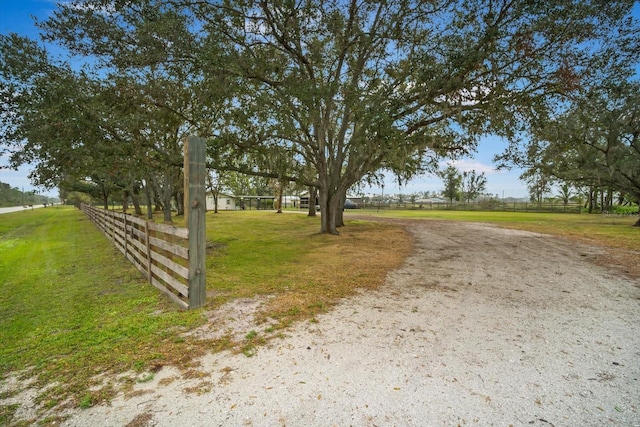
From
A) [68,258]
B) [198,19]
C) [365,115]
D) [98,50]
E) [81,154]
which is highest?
Answer: [198,19]

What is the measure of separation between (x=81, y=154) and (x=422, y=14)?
10.6 meters

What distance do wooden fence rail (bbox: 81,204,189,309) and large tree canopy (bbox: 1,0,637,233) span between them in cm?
350

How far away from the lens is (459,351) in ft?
9.87

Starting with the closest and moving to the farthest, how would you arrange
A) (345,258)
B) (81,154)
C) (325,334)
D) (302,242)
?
(325,334)
(345,258)
(81,154)
(302,242)

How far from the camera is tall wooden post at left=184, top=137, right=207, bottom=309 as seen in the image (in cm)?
399

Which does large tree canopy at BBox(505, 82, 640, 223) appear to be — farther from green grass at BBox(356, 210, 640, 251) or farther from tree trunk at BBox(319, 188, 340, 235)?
tree trunk at BBox(319, 188, 340, 235)

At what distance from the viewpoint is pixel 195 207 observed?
4027 mm

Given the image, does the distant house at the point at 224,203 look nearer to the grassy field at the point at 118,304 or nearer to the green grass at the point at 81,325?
the grassy field at the point at 118,304

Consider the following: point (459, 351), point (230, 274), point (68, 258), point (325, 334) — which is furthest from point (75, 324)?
point (68, 258)

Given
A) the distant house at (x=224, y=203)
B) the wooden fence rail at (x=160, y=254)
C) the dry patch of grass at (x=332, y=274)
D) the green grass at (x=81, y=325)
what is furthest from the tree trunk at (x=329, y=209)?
the distant house at (x=224, y=203)

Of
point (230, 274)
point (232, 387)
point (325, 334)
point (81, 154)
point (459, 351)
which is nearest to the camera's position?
point (232, 387)

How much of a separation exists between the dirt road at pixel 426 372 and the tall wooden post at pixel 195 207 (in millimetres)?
1491

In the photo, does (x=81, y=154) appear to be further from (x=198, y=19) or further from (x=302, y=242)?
(x=302, y=242)

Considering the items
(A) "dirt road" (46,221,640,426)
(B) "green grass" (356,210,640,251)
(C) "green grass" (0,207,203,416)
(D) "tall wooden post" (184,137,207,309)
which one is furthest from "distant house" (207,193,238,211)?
(A) "dirt road" (46,221,640,426)
